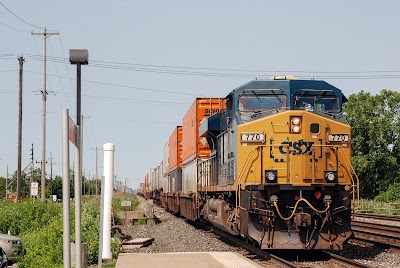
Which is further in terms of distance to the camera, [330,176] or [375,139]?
[375,139]

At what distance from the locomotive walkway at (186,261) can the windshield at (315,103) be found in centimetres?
397

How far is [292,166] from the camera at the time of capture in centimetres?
1493

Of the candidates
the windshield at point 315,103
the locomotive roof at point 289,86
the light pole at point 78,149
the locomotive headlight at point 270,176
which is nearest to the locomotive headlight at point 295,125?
the windshield at point 315,103

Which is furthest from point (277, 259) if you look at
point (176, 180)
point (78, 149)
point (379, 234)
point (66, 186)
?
point (176, 180)

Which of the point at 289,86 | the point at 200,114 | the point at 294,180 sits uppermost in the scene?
the point at 200,114

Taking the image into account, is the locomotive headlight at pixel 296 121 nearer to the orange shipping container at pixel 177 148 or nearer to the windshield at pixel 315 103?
the windshield at pixel 315 103

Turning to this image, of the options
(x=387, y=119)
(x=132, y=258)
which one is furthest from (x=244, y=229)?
(x=387, y=119)

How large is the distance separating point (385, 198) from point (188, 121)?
1298 inches

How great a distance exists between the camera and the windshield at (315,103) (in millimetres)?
15805

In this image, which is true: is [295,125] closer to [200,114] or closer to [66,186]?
[66,186]

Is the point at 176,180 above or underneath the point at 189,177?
underneath

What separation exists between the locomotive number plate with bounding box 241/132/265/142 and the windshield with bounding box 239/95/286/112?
0.98 meters

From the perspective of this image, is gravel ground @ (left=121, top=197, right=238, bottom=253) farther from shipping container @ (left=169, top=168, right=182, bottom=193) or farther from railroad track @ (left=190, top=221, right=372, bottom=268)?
shipping container @ (left=169, top=168, right=182, bottom=193)

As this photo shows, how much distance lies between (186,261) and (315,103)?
505cm
